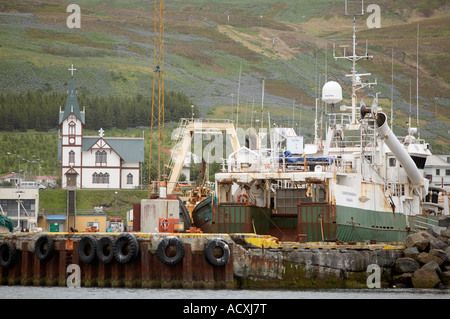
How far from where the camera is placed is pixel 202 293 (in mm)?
41719

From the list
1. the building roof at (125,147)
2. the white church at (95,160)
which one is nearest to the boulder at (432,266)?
the white church at (95,160)

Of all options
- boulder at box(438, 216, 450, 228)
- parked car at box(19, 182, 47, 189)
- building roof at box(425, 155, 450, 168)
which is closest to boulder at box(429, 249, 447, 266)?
boulder at box(438, 216, 450, 228)

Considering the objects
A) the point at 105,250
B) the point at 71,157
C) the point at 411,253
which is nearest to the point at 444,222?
the point at 411,253

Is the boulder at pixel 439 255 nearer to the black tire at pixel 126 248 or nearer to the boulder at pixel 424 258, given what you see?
the boulder at pixel 424 258

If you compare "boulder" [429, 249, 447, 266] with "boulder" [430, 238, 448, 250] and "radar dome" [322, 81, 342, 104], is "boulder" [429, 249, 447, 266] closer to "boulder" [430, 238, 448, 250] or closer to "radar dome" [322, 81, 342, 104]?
"boulder" [430, 238, 448, 250]

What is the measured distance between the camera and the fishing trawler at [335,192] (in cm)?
5381

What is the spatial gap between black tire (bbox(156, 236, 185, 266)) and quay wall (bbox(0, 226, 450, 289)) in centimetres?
17

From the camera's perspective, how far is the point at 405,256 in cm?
4688

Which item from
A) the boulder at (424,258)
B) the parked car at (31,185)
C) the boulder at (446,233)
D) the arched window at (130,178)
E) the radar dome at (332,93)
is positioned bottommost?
the boulder at (424,258)

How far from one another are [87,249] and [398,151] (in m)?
24.5

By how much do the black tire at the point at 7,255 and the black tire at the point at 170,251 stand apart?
29.2ft

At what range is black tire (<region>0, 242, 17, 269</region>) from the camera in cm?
4725

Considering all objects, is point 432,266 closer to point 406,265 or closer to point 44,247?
point 406,265

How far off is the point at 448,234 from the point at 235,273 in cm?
1456
